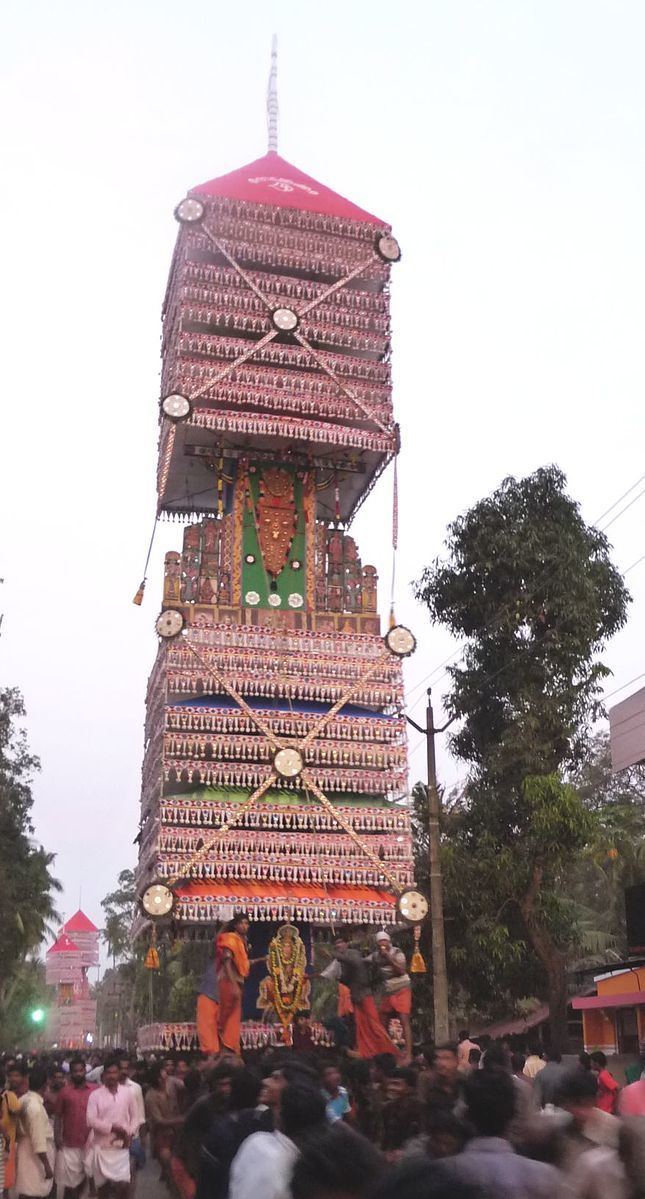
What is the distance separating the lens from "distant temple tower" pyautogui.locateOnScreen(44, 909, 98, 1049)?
83.9 metres

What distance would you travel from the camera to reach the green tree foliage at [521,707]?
22.3m

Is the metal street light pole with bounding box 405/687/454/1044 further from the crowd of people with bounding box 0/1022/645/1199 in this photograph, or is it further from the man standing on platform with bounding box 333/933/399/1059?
the crowd of people with bounding box 0/1022/645/1199

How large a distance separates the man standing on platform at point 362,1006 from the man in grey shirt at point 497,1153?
12.3m

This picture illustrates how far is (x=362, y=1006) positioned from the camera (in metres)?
16.5

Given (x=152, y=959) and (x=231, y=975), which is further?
(x=152, y=959)

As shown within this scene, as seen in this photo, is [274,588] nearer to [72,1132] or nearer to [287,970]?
[287,970]

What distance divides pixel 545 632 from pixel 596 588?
4.75ft

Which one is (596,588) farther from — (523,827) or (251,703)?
(251,703)

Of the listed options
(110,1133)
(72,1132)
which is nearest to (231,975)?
(72,1132)

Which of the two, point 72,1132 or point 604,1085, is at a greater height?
point 604,1085

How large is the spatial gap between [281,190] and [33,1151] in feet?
69.0

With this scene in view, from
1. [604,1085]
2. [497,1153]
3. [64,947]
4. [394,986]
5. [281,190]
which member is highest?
[281,190]

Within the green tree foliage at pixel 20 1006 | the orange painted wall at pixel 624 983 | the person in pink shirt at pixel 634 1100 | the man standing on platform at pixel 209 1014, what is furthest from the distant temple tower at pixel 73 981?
the person in pink shirt at pixel 634 1100

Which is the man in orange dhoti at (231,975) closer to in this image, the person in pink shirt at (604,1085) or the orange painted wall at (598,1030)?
the person in pink shirt at (604,1085)
